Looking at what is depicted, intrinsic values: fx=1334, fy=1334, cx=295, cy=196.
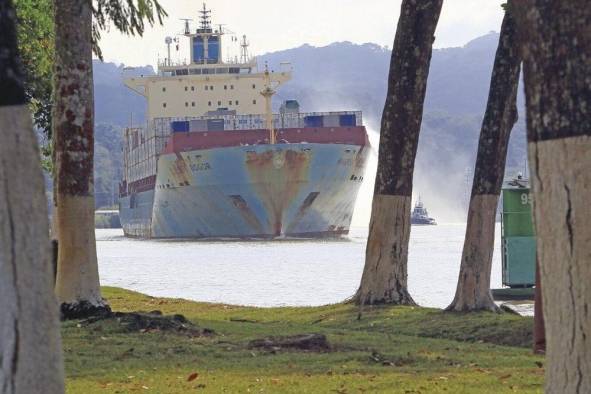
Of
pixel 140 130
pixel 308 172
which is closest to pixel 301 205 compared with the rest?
pixel 308 172

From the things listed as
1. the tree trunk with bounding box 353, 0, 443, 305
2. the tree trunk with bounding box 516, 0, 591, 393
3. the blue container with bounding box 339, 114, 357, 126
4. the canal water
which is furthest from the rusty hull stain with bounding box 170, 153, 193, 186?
the tree trunk with bounding box 516, 0, 591, 393

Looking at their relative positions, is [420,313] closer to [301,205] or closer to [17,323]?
[17,323]

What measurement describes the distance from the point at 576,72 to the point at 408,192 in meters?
13.6

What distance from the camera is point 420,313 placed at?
695 inches

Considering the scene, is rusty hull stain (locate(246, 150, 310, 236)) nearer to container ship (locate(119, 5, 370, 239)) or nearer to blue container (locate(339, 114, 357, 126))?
container ship (locate(119, 5, 370, 239))

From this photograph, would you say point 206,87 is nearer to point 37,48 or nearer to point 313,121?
point 313,121

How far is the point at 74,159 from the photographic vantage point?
607 inches

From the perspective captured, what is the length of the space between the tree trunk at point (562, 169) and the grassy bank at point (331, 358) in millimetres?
3795

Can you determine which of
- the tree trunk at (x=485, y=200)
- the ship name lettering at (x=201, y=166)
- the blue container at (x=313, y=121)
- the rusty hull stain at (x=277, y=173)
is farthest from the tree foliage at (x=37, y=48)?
the blue container at (x=313, y=121)

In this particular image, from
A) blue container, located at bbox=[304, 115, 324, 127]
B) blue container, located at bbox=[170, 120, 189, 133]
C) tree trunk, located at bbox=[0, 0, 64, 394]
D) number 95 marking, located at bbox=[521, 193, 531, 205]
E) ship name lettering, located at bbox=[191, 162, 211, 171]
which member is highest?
blue container, located at bbox=[304, 115, 324, 127]

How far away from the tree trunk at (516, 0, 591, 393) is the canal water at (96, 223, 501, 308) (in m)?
24.4

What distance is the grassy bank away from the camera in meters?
9.86

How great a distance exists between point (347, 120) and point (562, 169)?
8112cm

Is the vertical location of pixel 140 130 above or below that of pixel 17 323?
above
